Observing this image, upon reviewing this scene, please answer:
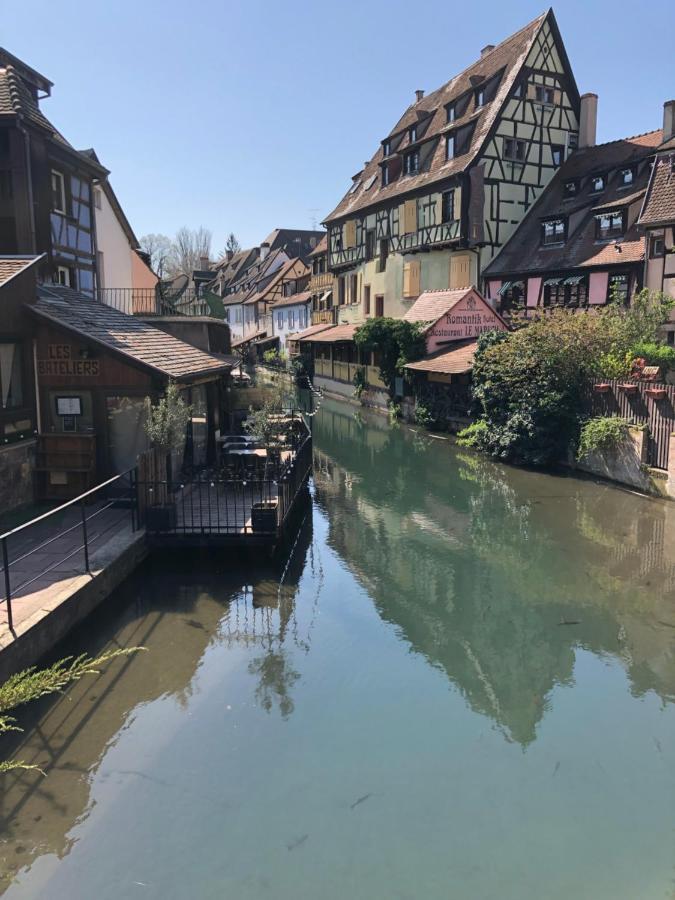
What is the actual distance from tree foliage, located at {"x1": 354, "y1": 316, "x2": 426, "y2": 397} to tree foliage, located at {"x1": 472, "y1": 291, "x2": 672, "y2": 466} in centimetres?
766

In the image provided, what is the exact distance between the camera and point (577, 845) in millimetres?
5359

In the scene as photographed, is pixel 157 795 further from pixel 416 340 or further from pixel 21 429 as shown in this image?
pixel 416 340

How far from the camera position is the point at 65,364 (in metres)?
12.1

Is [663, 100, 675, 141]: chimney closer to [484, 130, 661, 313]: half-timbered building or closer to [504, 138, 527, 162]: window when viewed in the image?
[484, 130, 661, 313]: half-timbered building

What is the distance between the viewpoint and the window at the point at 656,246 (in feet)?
72.7

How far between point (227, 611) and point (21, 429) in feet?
17.0

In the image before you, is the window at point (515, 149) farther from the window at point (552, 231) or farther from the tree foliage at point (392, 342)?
the tree foliage at point (392, 342)

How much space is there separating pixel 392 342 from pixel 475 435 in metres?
8.06

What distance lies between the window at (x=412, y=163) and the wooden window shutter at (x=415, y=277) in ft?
17.1

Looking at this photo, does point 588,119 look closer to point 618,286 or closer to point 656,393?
point 618,286

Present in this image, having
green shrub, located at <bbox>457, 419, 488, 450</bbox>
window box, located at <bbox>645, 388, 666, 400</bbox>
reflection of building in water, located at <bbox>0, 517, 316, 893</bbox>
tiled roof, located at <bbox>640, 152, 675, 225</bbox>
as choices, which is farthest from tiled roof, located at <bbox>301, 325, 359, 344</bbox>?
reflection of building in water, located at <bbox>0, 517, 316, 893</bbox>

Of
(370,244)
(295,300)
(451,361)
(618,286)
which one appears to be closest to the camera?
(618,286)

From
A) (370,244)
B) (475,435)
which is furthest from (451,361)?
(370,244)

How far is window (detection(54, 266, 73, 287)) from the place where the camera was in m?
17.0
